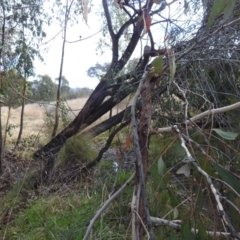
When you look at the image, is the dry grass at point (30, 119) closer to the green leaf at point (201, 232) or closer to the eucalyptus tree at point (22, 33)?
the eucalyptus tree at point (22, 33)

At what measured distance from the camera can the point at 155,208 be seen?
2213 mm

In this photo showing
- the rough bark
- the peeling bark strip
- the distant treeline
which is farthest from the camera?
the distant treeline

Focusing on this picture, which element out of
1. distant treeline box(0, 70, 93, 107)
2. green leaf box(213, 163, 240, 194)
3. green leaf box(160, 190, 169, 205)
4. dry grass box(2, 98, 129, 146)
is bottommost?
dry grass box(2, 98, 129, 146)

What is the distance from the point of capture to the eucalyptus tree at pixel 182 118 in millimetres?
924

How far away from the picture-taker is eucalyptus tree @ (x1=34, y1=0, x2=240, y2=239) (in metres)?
0.92

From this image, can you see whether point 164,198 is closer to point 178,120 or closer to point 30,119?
point 178,120

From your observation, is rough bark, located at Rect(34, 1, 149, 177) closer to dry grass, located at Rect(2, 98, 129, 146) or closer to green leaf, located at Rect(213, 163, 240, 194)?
dry grass, located at Rect(2, 98, 129, 146)

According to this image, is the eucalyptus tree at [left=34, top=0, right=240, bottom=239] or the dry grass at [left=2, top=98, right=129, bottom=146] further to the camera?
the dry grass at [left=2, top=98, right=129, bottom=146]

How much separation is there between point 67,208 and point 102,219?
50cm

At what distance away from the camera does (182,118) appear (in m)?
1.74

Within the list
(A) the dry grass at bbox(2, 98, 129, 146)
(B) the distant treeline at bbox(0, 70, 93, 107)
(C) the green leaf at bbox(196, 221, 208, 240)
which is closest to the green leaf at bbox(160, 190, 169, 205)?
(C) the green leaf at bbox(196, 221, 208, 240)

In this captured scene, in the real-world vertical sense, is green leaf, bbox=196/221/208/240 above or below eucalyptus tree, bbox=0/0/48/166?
below

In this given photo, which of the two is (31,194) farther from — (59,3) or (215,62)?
(59,3)

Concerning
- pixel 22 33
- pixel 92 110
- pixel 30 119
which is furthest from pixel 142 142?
pixel 30 119
